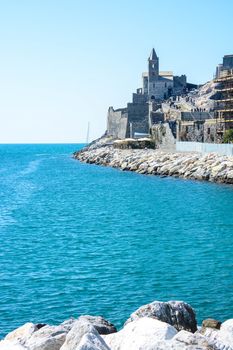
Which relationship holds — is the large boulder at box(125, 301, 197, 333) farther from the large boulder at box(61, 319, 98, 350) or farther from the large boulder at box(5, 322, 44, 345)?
the large boulder at box(61, 319, 98, 350)

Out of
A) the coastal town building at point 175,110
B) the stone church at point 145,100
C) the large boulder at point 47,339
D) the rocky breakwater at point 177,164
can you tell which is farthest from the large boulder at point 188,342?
the stone church at point 145,100

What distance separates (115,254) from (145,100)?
72493 mm

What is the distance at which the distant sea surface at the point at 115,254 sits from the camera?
624 inches

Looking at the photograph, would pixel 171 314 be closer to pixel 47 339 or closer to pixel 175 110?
pixel 47 339

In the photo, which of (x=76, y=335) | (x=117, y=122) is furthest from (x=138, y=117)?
(x=76, y=335)

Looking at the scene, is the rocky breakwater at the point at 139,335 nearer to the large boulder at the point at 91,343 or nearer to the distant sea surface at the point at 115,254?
the large boulder at the point at 91,343

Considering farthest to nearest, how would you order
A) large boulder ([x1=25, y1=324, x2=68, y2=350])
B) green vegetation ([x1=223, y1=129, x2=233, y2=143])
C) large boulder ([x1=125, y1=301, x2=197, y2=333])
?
green vegetation ([x1=223, y1=129, x2=233, y2=143]), large boulder ([x1=125, y1=301, x2=197, y2=333]), large boulder ([x1=25, y1=324, x2=68, y2=350])

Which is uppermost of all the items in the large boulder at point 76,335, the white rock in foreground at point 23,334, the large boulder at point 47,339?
the large boulder at point 76,335

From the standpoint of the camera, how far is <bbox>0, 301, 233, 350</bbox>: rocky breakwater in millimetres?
8648

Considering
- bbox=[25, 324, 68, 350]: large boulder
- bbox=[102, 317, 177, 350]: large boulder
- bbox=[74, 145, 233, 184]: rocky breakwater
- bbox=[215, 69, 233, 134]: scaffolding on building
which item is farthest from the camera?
bbox=[215, 69, 233, 134]: scaffolding on building

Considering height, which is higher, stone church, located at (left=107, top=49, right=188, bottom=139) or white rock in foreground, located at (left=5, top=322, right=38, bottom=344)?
stone church, located at (left=107, top=49, right=188, bottom=139)

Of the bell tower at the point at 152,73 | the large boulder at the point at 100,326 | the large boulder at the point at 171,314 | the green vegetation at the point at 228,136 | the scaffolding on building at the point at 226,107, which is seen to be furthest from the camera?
the bell tower at the point at 152,73

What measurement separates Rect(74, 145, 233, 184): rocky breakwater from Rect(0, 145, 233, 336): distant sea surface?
387cm

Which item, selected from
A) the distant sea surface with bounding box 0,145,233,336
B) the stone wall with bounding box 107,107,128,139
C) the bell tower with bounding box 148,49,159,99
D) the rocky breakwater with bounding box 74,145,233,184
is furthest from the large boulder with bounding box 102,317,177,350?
the bell tower with bounding box 148,49,159,99
